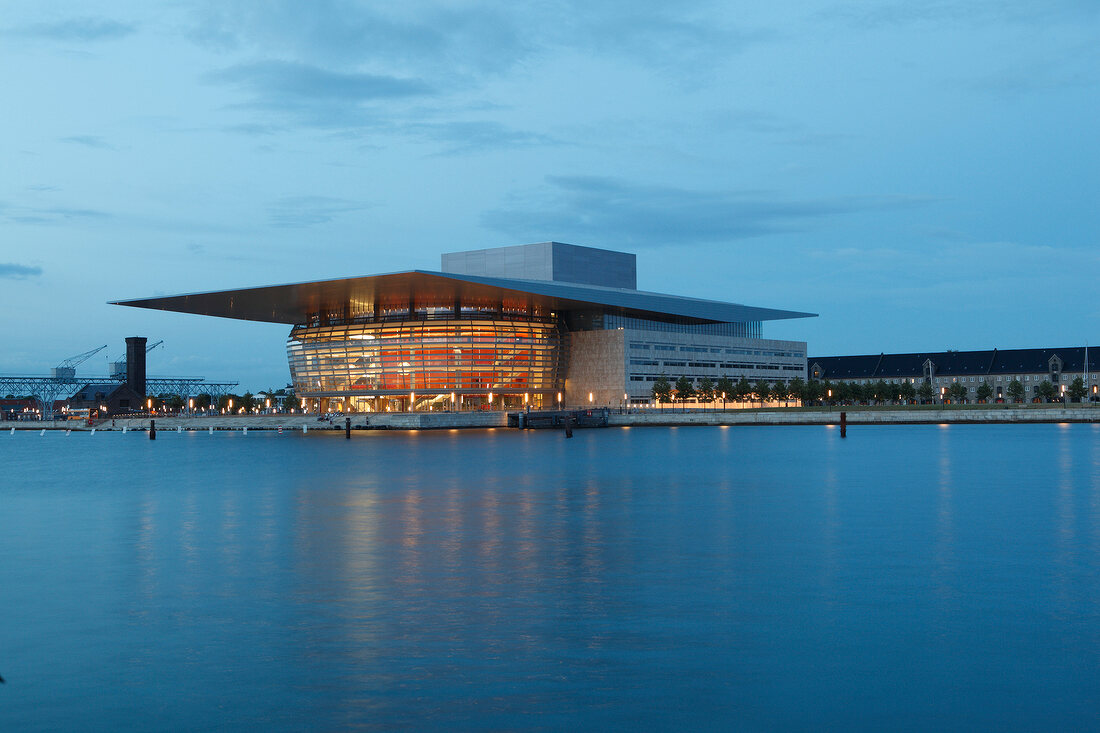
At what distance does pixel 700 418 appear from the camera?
10956 centimetres

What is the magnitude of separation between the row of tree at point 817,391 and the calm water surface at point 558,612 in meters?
100

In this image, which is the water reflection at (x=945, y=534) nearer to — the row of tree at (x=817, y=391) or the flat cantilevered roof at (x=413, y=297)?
the flat cantilevered roof at (x=413, y=297)

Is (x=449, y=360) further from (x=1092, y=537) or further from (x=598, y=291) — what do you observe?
(x=1092, y=537)

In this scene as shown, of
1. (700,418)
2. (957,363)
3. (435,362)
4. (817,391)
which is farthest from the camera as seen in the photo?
(957,363)

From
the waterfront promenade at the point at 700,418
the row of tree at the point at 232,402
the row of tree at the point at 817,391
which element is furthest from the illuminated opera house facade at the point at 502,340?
the row of tree at the point at 232,402

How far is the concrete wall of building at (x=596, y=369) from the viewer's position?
127688mm

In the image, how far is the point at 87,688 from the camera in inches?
383

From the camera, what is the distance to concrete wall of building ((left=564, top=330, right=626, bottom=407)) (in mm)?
127688

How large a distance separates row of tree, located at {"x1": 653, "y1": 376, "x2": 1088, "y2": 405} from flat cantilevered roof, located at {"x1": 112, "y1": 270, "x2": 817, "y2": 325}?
879 centimetres

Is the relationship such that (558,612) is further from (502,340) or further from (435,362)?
(502,340)

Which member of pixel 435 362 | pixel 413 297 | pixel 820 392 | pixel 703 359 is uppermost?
pixel 413 297

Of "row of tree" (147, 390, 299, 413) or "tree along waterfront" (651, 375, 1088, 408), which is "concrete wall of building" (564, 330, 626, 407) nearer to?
"tree along waterfront" (651, 375, 1088, 408)

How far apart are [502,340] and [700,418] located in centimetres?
2777

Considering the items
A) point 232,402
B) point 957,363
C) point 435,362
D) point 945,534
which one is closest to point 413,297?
point 435,362
